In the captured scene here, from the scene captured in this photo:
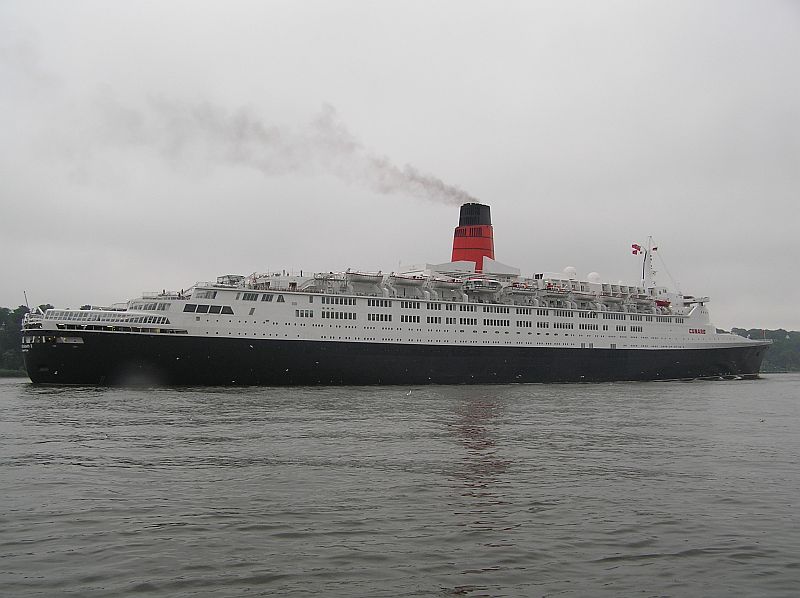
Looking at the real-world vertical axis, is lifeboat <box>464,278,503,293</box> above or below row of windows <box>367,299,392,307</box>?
above

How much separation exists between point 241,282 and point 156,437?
25.5 m

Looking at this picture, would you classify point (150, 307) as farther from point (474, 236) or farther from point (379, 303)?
point (474, 236)

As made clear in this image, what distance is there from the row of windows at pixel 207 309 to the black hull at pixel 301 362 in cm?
171

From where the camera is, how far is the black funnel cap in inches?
2527

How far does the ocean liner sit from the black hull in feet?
0.26

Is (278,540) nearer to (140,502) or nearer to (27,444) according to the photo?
(140,502)

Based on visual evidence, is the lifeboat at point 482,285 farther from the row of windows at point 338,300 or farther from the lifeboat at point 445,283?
the row of windows at point 338,300

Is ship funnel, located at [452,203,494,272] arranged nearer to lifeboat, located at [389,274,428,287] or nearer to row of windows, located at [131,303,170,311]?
lifeboat, located at [389,274,428,287]

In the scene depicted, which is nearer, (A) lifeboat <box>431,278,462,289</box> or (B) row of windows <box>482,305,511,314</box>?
(A) lifeboat <box>431,278,462,289</box>

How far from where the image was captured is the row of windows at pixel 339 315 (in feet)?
162

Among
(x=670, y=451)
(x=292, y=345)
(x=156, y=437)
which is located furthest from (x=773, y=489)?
(x=292, y=345)

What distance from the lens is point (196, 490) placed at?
15539mm

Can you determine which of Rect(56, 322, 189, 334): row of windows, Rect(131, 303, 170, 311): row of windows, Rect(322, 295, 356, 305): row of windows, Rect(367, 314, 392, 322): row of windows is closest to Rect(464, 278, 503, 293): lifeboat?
Rect(367, 314, 392, 322): row of windows

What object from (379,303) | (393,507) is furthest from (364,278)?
(393,507)
